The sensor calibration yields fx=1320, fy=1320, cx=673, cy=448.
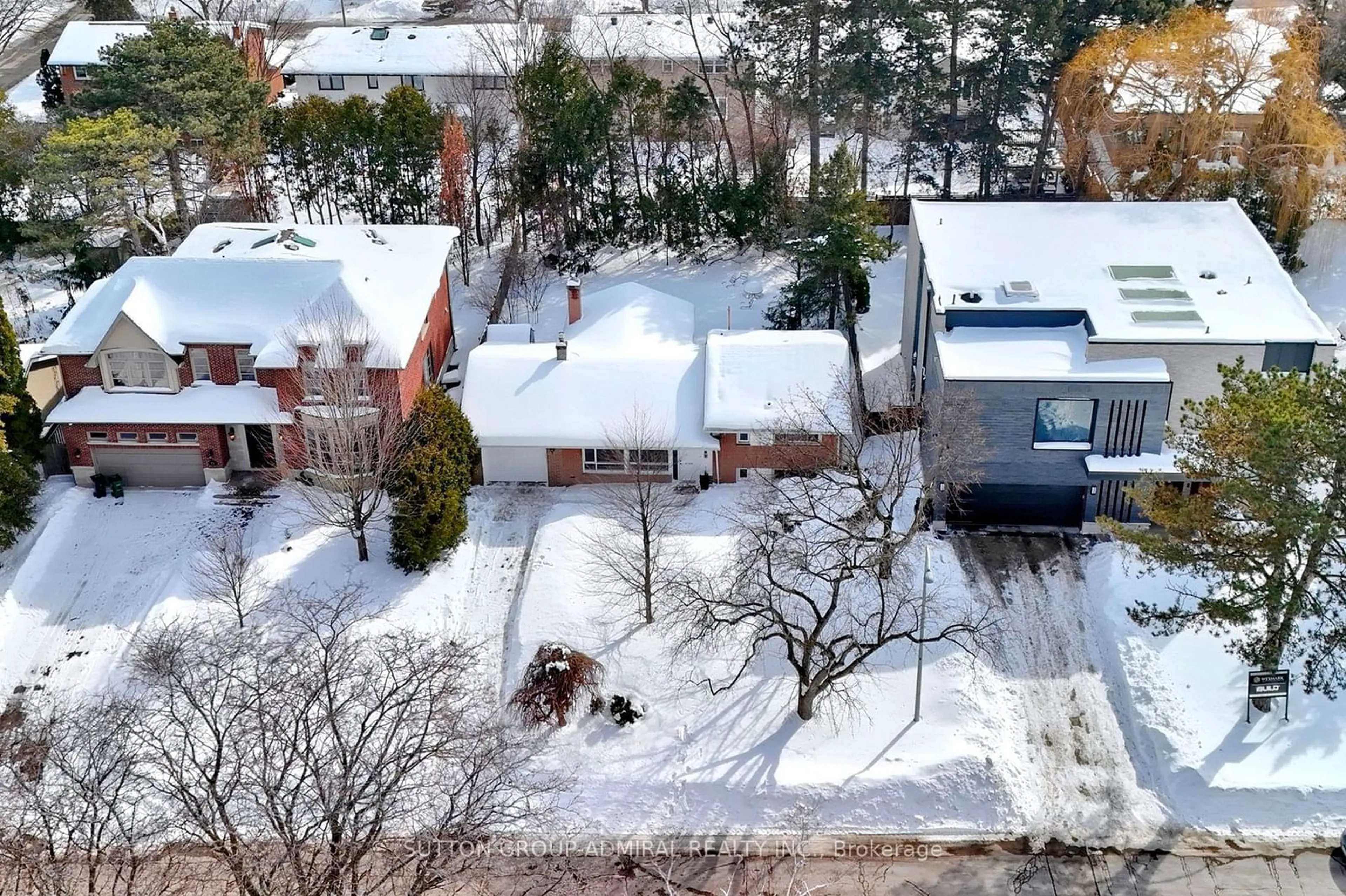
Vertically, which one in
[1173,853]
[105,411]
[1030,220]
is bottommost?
[1173,853]

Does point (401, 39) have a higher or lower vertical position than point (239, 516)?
higher

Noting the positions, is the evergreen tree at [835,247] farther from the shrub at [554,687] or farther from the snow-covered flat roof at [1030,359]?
the shrub at [554,687]


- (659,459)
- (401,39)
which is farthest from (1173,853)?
(401,39)

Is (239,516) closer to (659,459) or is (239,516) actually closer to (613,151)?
(659,459)

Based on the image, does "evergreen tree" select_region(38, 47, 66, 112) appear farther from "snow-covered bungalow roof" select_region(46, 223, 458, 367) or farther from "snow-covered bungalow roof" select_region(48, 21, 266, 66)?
"snow-covered bungalow roof" select_region(46, 223, 458, 367)

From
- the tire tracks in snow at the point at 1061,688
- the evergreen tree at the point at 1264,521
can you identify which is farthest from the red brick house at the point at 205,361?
the evergreen tree at the point at 1264,521

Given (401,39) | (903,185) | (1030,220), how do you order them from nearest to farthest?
(1030,220) < (903,185) < (401,39)
